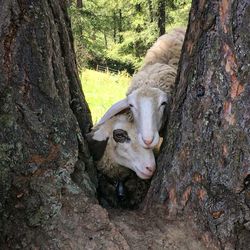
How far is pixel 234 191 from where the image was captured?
7.46 feet

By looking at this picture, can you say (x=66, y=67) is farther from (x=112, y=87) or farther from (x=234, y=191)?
(x=112, y=87)

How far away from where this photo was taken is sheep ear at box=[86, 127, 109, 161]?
124 inches

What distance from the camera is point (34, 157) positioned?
2.38m

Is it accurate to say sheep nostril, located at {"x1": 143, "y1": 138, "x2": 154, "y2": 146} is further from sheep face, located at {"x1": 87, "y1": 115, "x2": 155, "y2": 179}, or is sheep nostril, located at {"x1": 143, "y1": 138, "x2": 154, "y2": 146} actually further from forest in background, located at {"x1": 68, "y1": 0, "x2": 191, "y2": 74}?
forest in background, located at {"x1": 68, "y1": 0, "x2": 191, "y2": 74}

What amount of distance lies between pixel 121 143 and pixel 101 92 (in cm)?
800

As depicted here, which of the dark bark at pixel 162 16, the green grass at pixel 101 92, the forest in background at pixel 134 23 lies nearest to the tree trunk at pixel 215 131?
the green grass at pixel 101 92

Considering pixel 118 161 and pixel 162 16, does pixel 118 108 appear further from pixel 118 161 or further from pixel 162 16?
pixel 162 16

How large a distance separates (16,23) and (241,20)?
42.2 inches

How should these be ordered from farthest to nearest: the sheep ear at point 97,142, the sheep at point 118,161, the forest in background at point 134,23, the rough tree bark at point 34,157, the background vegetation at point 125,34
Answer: the forest in background at point 134,23
the background vegetation at point 125,34
the sheep ear at point 97,142
the sheep at point 118,161
the rough tree bark at point 34,157

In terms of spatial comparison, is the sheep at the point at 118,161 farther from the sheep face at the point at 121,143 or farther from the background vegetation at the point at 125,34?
the background vegetation at the point at 125,34

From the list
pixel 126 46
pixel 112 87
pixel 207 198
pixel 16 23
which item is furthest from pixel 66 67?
pixel 126 46

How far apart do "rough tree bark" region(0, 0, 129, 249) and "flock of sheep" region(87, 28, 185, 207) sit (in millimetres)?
521

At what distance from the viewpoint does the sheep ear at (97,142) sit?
315 cm

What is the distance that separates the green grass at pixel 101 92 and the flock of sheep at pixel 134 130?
3.32 m
